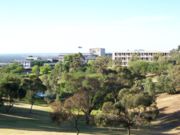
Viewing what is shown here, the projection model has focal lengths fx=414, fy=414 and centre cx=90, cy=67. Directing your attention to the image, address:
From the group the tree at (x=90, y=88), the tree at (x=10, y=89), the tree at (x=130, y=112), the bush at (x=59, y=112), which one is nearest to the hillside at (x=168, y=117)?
the tree at (x=130, y=112)

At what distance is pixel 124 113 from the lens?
50.7 m

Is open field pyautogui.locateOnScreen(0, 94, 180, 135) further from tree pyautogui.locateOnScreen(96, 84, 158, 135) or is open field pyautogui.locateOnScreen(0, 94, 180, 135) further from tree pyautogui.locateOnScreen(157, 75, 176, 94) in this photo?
tree pyautogui.locateOnScreen(157, 75, 176, 94)

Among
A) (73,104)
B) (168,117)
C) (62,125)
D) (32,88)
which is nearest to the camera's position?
(73,104)

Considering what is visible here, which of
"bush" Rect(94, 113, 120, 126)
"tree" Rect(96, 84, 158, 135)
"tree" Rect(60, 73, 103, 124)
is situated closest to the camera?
"tree" Rect(96, 84, 158, 135)

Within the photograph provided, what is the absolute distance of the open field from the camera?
49375 millimetres

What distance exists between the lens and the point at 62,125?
5966 cm

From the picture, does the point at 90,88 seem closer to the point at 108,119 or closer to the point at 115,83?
the point at 115,83

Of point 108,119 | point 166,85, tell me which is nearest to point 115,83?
point 166,85

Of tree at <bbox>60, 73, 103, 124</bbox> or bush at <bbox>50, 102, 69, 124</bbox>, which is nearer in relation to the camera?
bush at <bbox>50, 102, 69, 124</bbox>

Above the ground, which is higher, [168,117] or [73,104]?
[73,104]

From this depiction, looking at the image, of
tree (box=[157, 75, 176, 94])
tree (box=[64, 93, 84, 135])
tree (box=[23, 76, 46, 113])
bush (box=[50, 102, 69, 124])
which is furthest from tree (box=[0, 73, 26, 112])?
tree (box=[157, 75, 176, 94])

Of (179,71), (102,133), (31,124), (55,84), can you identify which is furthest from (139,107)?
(55,84)

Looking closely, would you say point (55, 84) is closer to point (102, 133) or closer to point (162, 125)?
point (162, 125)

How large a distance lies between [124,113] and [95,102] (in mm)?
21350
